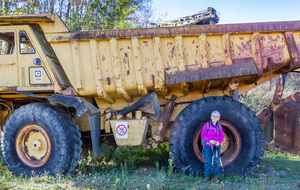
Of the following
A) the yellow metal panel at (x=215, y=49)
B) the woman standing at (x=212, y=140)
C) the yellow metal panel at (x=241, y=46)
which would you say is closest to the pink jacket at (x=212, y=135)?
the woman standing at (x=212, y=140)

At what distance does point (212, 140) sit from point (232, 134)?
2.74 ft

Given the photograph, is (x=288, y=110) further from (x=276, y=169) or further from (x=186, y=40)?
(x=186, y=40)

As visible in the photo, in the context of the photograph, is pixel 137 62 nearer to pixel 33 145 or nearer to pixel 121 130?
pixel 121 130

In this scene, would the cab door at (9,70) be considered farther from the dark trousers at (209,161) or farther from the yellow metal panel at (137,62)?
the dark trousers at (209,161)

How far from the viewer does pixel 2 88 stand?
506 cm

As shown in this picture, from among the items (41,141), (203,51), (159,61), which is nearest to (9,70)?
(41,141)

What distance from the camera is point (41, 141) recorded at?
5.06 m

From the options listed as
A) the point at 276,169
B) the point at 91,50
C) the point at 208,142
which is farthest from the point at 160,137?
the point at 276,169

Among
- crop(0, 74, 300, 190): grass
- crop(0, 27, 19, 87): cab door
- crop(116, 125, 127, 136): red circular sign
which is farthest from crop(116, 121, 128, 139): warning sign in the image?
crop(0, 27, 19, 87): cab door

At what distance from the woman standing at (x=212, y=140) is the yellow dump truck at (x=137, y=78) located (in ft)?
1.15

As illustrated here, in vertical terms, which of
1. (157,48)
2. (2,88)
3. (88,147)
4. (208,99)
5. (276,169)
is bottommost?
(276,169)

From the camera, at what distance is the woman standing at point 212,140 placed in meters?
4.44

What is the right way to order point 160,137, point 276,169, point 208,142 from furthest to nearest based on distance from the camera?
point 276,169, point 160,137, point 208,142

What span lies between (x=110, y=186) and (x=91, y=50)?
2.51 metres
